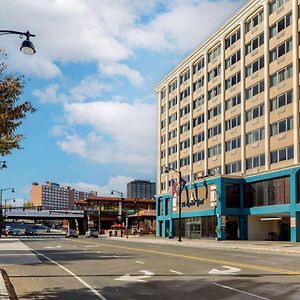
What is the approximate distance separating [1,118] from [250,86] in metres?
57.0

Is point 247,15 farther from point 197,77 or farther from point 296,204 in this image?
point 296,204

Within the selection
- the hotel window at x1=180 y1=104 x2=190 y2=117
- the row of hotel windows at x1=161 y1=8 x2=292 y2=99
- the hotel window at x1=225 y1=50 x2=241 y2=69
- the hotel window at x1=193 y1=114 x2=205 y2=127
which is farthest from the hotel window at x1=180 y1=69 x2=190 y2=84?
the hotel window at x1=225 y1=50 x2=241 y2=69

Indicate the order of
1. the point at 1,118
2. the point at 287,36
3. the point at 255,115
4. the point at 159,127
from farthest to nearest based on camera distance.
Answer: the point at 159,127 < the point at 255,115 < the point at 287,36 < the point at 1,118

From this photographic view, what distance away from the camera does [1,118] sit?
12.9 meters

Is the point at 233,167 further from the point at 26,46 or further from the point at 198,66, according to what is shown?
the point at 26,46

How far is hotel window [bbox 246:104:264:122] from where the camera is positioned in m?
64.3

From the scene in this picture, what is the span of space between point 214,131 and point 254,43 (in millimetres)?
15741

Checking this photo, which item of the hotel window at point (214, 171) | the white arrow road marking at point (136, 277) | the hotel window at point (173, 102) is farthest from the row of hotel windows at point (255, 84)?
the white arrow road marking at point (136, 277)

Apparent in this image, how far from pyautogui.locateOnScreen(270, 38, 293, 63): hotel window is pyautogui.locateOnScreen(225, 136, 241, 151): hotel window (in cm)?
1242

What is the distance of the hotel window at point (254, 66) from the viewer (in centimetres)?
6462

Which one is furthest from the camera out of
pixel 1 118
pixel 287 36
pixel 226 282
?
pixel 287 36

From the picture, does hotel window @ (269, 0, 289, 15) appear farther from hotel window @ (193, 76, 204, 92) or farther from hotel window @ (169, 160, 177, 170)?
hotel window @ (169, 160, 177, 170)

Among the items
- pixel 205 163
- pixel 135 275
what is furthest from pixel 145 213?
pixel 135 275

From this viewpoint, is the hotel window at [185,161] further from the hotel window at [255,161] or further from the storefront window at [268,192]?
the storefront window at [268,192]
